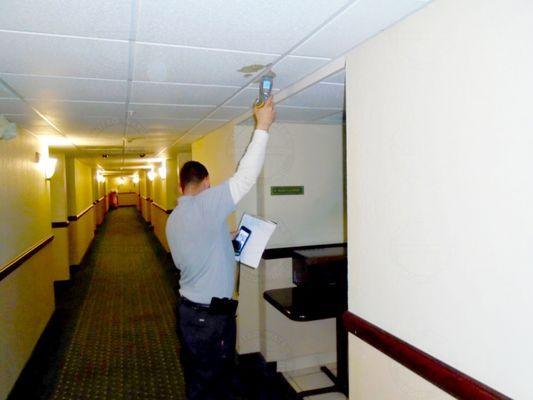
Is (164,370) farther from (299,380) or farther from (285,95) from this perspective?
(285,95)

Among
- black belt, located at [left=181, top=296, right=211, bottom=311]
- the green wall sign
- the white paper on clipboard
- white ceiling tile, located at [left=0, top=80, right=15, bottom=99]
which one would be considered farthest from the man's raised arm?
the green wall sign

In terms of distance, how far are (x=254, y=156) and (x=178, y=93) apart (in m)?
0.90

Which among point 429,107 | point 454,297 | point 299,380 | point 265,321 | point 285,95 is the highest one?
point 285,95

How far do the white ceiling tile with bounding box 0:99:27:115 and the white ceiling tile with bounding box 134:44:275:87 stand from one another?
116 cm

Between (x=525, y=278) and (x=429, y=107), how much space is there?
674mm

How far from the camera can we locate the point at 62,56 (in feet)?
6.43

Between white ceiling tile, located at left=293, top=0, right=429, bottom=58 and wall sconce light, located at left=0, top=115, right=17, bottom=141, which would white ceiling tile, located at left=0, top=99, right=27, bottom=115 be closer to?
wall sconce light, located at left=0, top=115, right=17, bottom=141

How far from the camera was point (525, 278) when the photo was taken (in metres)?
1.19

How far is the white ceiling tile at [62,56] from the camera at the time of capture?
1.77 meters

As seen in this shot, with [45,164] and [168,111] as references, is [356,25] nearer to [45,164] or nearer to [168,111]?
[168,111]

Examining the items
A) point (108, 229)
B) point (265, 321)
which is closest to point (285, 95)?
point (265, 321)

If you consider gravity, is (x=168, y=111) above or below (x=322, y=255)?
above

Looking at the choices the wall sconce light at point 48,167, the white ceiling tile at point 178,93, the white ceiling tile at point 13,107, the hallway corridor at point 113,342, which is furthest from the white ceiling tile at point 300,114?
the wall sconce light at point 48,167

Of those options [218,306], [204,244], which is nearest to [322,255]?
[218,306]
